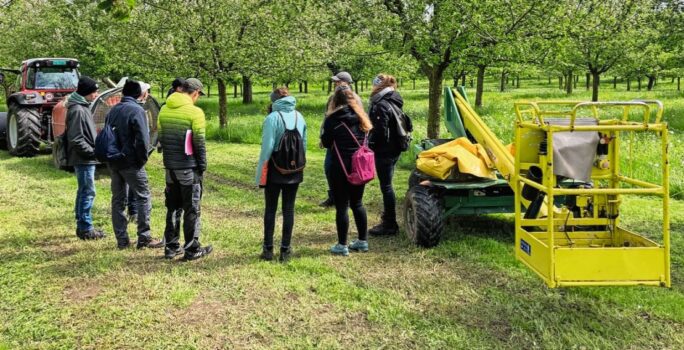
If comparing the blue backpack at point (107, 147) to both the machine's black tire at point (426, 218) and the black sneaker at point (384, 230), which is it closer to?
the black sneaker at point (384, 230)

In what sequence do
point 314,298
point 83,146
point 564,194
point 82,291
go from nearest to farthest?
1. point 564,194
2. point 314,298
3. point 82,291
4. point 83,146

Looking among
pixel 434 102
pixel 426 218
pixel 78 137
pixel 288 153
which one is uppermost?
pixel 434 102

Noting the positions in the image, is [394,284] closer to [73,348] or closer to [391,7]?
[73,348]

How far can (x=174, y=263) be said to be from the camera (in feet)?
19.0

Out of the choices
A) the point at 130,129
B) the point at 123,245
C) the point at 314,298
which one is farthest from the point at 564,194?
the point at 123,245

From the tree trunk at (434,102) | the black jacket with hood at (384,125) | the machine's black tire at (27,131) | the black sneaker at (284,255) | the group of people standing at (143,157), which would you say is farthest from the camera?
the machine's black tire at (27,131)

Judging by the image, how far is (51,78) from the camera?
13695 millimetres

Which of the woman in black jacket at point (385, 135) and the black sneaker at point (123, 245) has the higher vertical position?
the woman in black jacket at point (385, 135)

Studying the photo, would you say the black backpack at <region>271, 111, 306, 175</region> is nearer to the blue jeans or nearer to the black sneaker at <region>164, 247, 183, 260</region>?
the black sneaker at <region>164, 247, 183, 260</region>

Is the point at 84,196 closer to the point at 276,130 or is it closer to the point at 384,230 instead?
the point at 276,130

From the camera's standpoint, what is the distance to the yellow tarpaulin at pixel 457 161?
6.07m

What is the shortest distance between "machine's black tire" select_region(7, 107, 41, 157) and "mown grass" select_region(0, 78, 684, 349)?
6.08 m

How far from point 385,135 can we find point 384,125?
11 centimetres

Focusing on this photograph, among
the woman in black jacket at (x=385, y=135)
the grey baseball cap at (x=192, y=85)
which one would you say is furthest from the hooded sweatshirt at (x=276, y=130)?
the woman in black jacket at (x=385, y=135)
